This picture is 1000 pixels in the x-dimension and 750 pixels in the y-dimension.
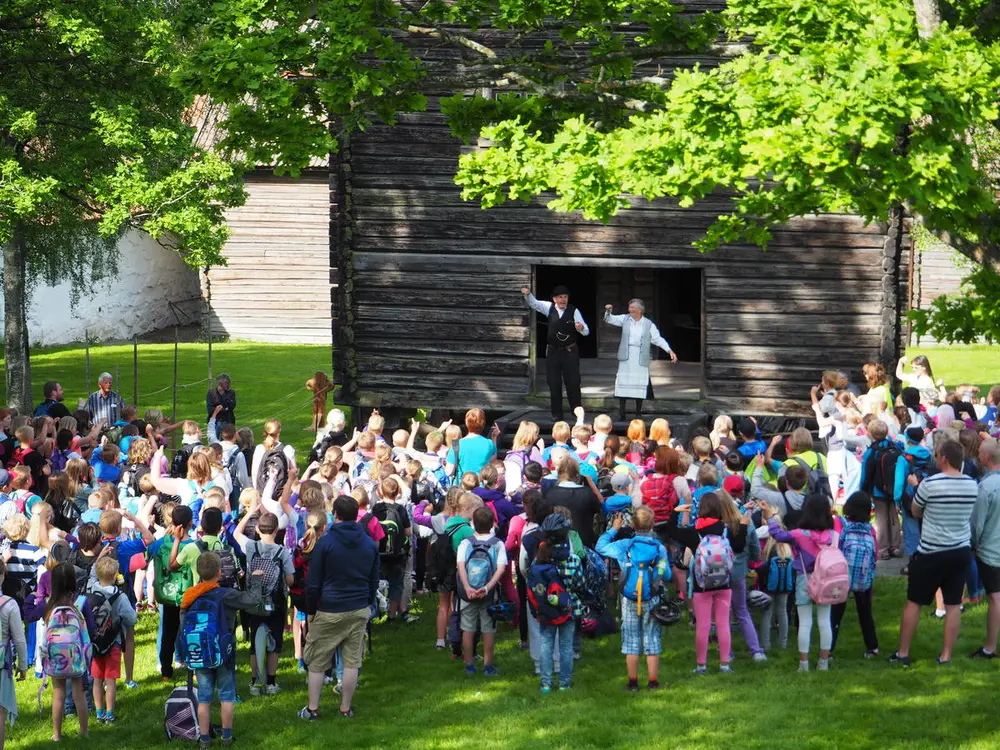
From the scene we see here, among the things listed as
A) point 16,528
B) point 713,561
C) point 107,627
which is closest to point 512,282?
point 713,561

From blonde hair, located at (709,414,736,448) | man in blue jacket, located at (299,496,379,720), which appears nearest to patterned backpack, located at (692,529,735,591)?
man in blue jacket, located at (299,496,379,720)

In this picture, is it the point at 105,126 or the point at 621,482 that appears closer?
the point at 621,482

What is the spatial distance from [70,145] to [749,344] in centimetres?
1045

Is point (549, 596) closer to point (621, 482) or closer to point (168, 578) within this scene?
point (621, 482)

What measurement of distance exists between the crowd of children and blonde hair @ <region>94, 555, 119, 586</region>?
0.07ft

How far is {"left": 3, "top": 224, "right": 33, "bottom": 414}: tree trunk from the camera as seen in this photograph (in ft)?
68.3

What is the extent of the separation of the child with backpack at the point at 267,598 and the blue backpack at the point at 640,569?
8.25 feet

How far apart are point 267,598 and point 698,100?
479cm

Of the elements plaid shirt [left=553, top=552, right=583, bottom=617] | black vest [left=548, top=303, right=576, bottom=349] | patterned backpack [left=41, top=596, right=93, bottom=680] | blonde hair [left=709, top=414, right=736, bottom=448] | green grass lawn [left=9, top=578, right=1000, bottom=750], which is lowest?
green grass lawn [left=9, top=578, right=1000, bottom=750]

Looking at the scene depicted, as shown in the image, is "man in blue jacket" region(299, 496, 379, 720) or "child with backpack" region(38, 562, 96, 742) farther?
"man in blue jacket" region(299, 496, 379, 720)

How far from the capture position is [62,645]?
909cm

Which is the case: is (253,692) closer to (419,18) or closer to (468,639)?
(468,639)

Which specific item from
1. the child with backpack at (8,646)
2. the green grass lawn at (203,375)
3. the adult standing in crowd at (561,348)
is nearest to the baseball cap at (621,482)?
the child with backpack at (8,646)

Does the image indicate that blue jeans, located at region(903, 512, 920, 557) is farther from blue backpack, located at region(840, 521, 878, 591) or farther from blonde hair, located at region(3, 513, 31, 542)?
blonde hair, located at region(3, 513, 31, 542)
